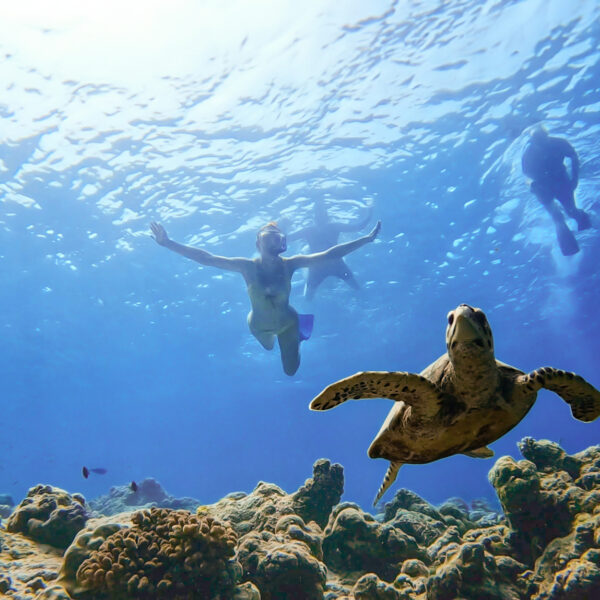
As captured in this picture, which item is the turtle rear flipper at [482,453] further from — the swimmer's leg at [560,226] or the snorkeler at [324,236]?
the snorkeler at [324,236]

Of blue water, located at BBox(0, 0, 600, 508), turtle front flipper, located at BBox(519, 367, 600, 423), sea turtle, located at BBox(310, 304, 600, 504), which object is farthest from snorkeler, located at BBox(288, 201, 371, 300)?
turtle front flipper, located at BBox(519, 367, 600, 423)

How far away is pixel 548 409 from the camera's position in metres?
77.4

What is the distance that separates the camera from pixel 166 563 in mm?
3820

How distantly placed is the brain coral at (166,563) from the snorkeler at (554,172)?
1637 cm

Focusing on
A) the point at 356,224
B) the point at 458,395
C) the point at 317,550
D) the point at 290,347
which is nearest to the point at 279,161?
the point at 356,224

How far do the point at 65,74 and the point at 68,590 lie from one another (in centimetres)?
1479

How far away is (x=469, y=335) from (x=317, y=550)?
3854mm

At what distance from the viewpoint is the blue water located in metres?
12.1

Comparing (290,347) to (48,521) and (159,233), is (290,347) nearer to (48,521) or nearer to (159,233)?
(159,233)

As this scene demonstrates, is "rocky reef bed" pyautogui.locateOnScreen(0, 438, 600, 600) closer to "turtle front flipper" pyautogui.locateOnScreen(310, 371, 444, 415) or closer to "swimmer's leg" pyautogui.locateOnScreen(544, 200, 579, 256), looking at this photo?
"turtle front flipper" pyautogui.locateOnScreen(310, 371, 444, 415)

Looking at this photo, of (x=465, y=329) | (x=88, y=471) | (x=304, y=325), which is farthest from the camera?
(x=304, y=325)

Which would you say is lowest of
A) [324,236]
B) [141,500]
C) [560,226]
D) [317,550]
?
[317,550]

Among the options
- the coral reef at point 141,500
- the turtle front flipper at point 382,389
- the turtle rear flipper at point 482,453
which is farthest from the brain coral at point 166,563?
the coral reef at point 141,500

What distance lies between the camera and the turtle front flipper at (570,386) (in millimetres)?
2967
